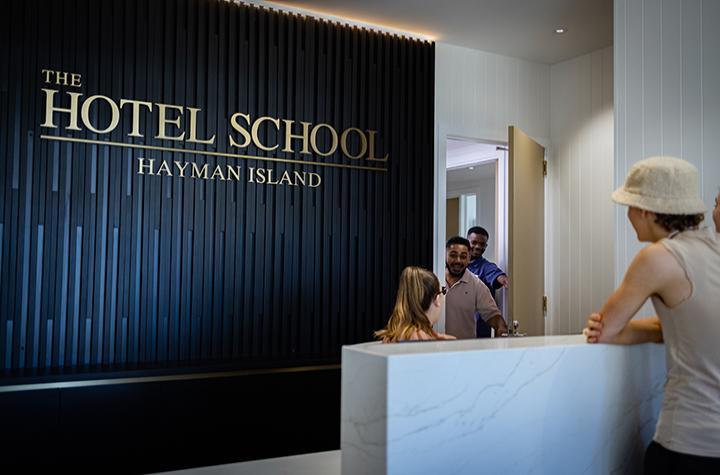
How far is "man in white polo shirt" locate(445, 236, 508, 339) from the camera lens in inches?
206

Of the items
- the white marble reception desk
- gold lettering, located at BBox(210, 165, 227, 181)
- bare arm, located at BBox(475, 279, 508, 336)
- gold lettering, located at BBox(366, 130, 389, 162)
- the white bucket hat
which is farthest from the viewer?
bare arm, located at BBox(475, 279, 508, 336)

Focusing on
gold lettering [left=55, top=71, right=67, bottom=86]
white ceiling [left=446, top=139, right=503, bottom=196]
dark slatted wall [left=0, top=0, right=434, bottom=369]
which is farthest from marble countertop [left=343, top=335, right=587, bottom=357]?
white ceiling [left=446, top=139, right=503, bottom=196]

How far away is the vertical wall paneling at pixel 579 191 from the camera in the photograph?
5.33 m

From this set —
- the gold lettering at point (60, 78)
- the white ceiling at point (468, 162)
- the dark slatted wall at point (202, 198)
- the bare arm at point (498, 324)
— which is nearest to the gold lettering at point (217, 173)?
the dark slatted wall at point (202, 198)

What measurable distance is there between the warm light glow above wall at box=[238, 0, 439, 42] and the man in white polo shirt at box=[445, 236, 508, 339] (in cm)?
159

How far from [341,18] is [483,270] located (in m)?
2.56

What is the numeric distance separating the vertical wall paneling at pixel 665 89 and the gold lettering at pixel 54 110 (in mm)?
3034

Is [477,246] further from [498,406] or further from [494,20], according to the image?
[498,406]

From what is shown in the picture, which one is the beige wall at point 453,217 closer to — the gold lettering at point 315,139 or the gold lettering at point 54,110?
the gold lettering at point 315,139

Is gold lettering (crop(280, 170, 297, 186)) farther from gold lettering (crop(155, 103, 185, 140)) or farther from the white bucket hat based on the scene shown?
the white bucket hat

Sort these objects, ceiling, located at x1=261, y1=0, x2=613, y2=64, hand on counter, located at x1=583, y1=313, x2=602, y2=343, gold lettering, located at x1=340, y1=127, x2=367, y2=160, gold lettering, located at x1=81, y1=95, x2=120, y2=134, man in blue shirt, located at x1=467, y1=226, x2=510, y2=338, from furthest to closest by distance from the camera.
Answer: man in blue shirt, located at x1=467, y1=226, x2=510, y2=338 < gold lettering, located at x1=340, y1=127, x2=367, y2=160 < ceiling, located at x1=261, y1=0, x2=613, y2=64 < gold lettering, located at x1=81, y1=95, x2=120, y2=134 < hand on counter, located at x1=583, y1=313, x2=602, y2=343

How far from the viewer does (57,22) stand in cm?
383

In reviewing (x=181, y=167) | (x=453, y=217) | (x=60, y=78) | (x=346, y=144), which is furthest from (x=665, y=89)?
(x=453, y=217)

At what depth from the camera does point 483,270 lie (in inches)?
243
